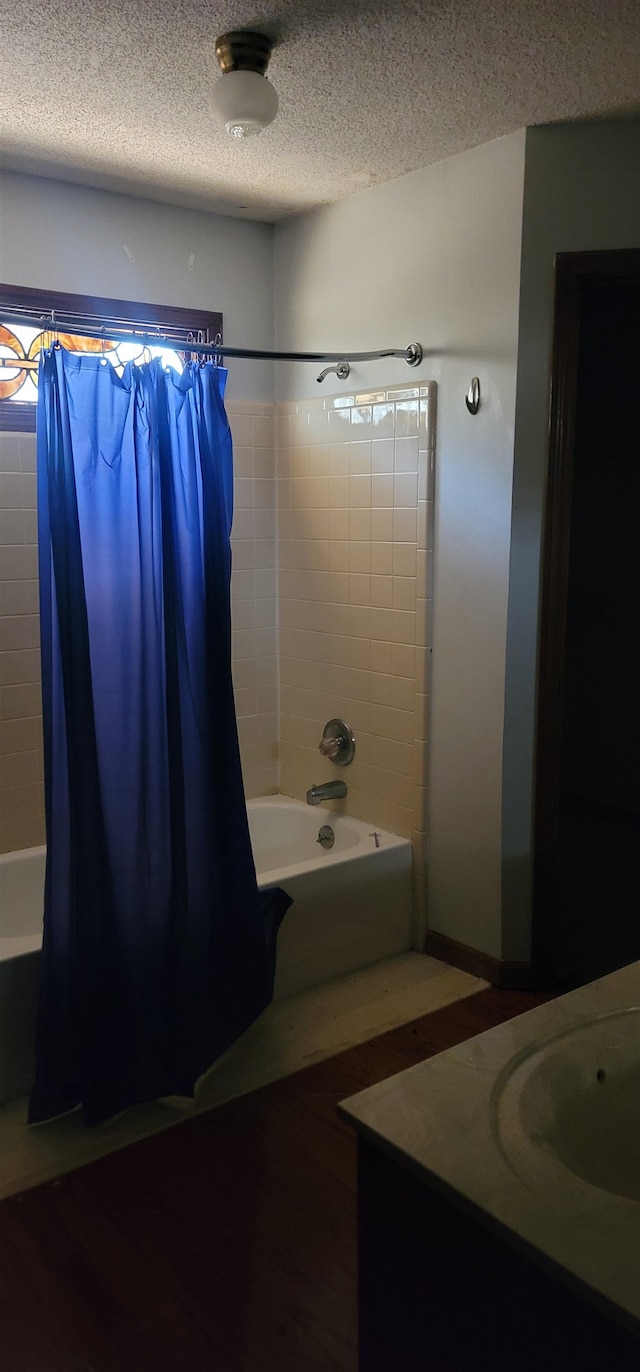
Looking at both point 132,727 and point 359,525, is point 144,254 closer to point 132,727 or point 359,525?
point 359,525

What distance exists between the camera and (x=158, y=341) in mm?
2338

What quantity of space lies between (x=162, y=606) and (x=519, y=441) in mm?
1133

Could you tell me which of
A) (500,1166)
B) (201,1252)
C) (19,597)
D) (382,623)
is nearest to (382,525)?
(382,623)

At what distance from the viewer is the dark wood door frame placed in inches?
102

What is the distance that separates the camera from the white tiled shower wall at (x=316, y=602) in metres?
2.99

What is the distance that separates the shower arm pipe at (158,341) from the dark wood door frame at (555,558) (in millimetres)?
498

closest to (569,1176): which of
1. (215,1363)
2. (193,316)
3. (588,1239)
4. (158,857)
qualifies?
(588,1239)

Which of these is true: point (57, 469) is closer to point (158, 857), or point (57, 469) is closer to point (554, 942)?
point (158, 857)

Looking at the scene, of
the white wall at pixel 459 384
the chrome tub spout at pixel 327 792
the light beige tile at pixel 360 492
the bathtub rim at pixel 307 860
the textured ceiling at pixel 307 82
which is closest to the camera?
the textured ceiling at pixel 307 82

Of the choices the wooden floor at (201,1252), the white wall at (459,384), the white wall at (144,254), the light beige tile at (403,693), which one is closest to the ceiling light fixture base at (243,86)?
the white wall at (459,384)

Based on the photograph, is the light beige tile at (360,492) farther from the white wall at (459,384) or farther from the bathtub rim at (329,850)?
the bathtub rim at (329,850)

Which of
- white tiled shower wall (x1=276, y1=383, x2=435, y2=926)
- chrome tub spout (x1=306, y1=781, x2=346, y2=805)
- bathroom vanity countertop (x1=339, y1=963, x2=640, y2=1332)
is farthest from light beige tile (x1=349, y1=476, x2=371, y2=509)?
bathroom vanity countertop (x1=339, y1=963, x2=640, y2=1332)

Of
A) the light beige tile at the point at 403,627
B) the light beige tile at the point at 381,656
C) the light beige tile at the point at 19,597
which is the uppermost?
the light beige tile at the point at 19,597

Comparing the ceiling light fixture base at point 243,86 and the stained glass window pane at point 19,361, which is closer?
the ceiling light fixture base at point 243,86
